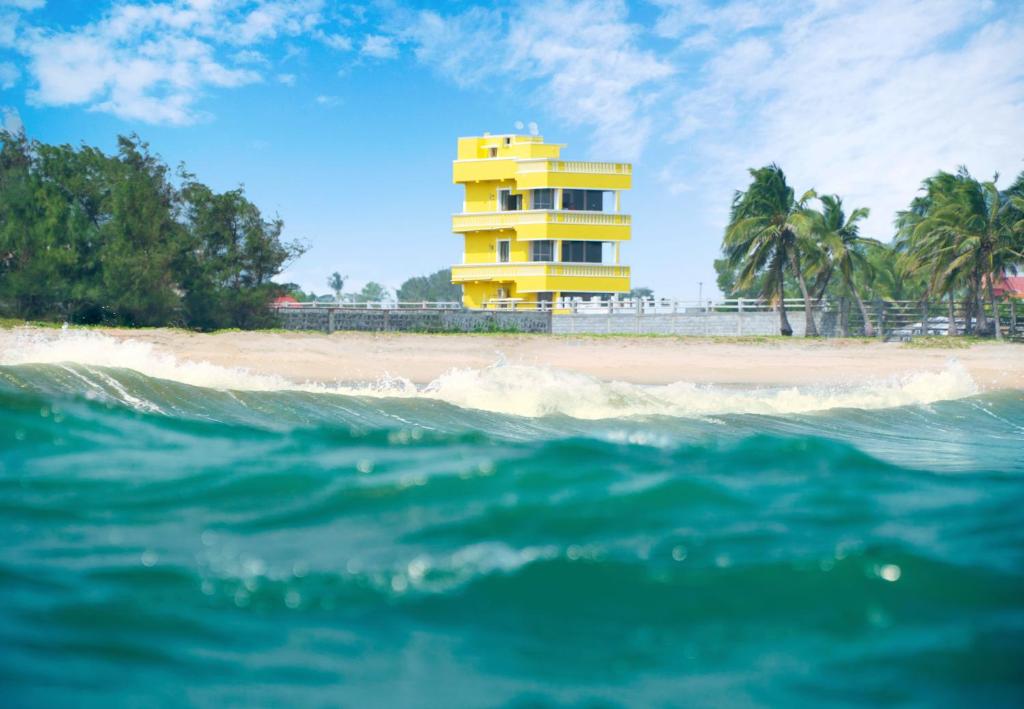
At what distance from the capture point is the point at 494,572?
3.46m

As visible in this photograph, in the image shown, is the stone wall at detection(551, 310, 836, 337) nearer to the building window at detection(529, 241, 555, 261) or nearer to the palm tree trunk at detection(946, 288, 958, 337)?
the palm tree trunk at detection(946, 288, 958, 337)

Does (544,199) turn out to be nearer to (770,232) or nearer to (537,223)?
(537,223)

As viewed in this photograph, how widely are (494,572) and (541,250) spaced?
4205 cm

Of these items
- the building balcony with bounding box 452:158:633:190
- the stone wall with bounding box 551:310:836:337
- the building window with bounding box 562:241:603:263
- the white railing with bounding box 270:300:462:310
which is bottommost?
the stone wall with bounding box 551:310:836:337

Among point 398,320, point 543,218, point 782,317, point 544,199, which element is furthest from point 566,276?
point 782,317

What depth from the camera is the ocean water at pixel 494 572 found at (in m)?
2.83

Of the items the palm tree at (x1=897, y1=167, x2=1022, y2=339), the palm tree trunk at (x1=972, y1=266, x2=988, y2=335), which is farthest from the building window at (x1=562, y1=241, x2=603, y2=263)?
the palm tree trunk at (x1=972, y1=266, x2=988, y2=335)

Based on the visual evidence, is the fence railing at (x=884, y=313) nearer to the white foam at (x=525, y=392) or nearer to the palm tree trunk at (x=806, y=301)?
the palm tree trunk at (x=806, y=301)

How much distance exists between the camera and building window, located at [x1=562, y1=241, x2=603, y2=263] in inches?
1763

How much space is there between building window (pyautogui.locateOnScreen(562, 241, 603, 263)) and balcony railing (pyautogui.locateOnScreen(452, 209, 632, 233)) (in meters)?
1.06

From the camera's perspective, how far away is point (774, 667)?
114 inches

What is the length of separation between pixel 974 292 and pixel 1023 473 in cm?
3172

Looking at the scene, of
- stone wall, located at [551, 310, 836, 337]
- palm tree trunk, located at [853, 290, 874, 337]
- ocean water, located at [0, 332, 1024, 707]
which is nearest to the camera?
ocean water, located at [0, 332, 1024, 707]

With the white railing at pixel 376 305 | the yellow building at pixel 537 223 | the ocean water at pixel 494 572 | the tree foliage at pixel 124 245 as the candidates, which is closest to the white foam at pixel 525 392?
the ocean water at pixel 494 572
